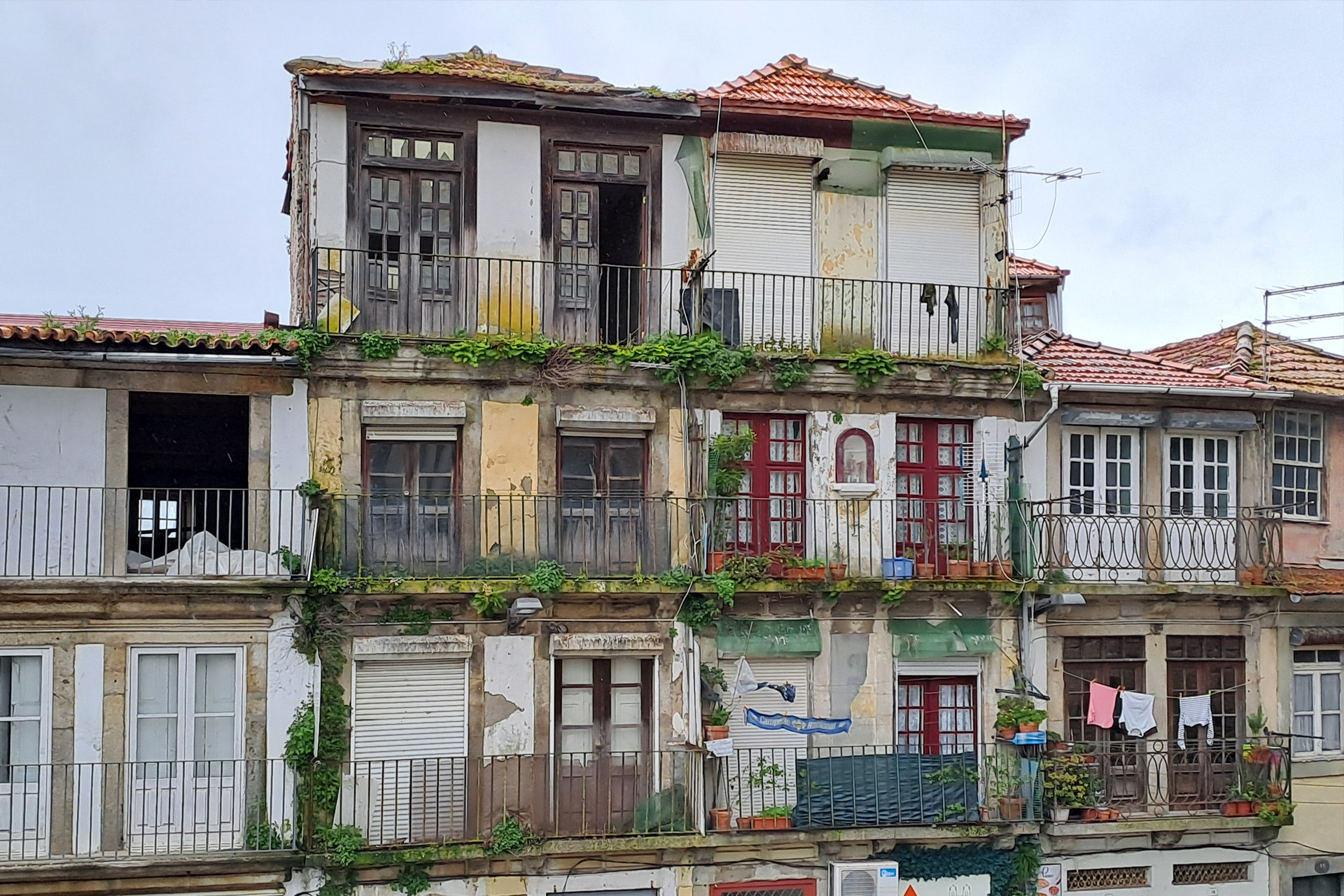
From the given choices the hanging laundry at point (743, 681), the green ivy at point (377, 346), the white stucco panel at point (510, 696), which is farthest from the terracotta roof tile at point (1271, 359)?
the green ivy at point (377, 346)

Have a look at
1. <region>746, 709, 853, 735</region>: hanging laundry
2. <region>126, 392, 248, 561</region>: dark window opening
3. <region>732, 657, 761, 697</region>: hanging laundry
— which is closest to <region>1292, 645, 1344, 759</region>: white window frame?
<region>746, 709, 853, 735</region>: hanging laundry

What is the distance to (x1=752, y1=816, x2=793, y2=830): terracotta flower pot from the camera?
758 inches

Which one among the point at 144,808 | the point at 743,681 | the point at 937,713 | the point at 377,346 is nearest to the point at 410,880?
the point at 144,808

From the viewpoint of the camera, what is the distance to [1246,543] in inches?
858

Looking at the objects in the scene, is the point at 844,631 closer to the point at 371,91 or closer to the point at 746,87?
the point at 746,87

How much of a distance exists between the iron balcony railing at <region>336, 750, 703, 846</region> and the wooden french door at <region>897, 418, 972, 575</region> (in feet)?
15.0

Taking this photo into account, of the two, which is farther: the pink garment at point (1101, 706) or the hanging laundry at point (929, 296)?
the pink garment at point (1101, 706)

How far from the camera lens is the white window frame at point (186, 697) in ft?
58.9

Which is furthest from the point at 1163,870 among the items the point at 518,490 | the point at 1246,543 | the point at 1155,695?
the point at 518,490

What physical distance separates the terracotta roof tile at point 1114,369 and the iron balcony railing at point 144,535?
36.2 feet

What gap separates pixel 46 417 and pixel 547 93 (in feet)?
25.3

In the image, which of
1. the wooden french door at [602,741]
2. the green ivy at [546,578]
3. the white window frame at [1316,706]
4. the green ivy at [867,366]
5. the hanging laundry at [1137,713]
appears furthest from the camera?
the white window frame at [1316,706]

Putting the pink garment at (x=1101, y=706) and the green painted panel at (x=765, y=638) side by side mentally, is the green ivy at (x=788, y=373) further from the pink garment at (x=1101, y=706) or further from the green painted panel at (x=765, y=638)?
the pink garment at (x=1101, y=706)

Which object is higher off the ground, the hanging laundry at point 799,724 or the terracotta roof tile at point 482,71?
the terracotta roof tile at point 482,71
